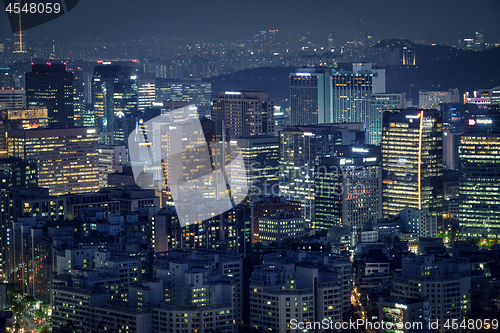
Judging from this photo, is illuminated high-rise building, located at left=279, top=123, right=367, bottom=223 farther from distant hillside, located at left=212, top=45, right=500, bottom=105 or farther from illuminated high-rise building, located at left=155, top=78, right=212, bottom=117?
illuminated high-rise building, located at left=155, top=78, right=212, bottom=117

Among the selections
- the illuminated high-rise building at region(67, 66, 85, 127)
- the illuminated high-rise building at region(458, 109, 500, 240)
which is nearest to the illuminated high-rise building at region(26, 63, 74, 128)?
the illuminated high-rise building at region(67, 66, 85, 127)

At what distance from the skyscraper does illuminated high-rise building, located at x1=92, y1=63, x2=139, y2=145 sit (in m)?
7.86

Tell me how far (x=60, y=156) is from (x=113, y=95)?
19.8 meters

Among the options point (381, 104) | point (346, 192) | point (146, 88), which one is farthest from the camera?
point (146, 88)

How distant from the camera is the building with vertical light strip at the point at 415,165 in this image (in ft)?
152

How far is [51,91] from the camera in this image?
6488 cm

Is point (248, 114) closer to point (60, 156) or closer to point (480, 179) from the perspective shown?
point (60, 156)

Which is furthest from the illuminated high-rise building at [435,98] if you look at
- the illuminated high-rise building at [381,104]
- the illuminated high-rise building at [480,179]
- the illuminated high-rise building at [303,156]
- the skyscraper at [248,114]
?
the illuminated high-rise building at [480,179]

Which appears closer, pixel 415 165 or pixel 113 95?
pixel 415 165

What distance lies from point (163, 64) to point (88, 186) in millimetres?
34460

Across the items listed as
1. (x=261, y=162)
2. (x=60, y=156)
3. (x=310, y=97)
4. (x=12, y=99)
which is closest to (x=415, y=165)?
(x=261, y=162)

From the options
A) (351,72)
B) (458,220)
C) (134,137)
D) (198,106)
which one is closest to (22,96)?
(134,137)
